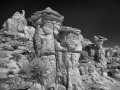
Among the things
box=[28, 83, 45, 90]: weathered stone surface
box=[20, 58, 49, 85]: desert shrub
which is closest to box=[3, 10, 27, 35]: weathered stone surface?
box=[20, 58, 49, 85]: desert shrub

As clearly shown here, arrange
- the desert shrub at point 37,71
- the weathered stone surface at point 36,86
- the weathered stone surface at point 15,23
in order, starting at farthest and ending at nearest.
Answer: the weathered stone surface at point 15,23 → the desert shrub at point 37,71 → the weathered stone surface at point 36,86

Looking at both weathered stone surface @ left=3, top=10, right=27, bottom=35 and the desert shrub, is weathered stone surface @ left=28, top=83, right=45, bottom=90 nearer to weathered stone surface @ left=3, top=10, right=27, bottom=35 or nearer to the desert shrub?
the desert shrub

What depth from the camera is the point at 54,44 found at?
17.3 meters

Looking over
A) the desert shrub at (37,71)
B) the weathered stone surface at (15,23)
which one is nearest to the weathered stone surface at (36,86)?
the desert shrub at (37,71)

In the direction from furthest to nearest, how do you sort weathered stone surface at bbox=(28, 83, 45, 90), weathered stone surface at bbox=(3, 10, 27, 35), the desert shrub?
1. weathered stone surface at bbox=(3, 10, 27, 35)
2. the desert shrub
3. weathered stone surface at bbox=(28, 83, 45, 90)

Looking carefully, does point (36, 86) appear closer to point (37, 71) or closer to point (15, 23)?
point (37, 71)

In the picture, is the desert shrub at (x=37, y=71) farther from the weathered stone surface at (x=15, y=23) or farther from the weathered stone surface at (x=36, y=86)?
the weathered stone surface at (x=15, y=23)

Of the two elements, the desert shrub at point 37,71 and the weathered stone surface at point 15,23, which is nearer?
→ the desert shrub at point 37,71

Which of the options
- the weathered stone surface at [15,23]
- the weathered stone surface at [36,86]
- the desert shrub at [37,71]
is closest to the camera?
the weathered stone surface at [36,86]

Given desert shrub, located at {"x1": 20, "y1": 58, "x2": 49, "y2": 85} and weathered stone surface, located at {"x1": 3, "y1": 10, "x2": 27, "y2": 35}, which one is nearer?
desert shrub, located at {"x1": 20, "y1": 58, "x2": 49, "y2": 85}

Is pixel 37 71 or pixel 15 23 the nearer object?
pixel 37 71

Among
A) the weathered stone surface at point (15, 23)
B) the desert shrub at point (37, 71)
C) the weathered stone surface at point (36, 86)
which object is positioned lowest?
the weathered stone surface at point (36, 86)

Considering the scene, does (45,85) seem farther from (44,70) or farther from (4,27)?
(4,27)

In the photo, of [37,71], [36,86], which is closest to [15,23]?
[37,71]
